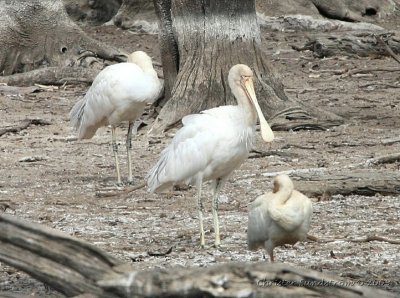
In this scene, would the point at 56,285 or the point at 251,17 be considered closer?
the point at 56,285

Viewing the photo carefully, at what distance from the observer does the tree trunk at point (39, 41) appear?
1830 cm

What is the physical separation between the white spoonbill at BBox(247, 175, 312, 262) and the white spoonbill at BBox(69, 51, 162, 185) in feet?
12.6

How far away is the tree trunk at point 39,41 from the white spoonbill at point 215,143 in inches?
400

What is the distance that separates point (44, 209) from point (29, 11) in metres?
9.38

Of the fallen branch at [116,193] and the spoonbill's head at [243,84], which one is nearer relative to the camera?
the spoonbill's head at [243,84]

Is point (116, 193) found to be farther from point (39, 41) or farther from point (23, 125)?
point (39, 41)

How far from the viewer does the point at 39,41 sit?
1841 cm

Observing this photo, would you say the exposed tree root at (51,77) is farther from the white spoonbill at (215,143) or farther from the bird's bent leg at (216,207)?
the white spoonbill at (215,143)

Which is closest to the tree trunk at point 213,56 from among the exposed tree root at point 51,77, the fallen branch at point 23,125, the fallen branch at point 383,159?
the fallen branch at point 23,125

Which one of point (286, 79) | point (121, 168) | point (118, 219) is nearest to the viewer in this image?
point (118, 219)

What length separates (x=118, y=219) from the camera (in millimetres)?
9039

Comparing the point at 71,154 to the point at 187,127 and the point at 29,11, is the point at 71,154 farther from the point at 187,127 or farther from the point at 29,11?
the point at 29,11

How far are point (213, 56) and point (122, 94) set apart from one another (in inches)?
95.4

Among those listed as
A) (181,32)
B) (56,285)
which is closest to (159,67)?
(181,32)
